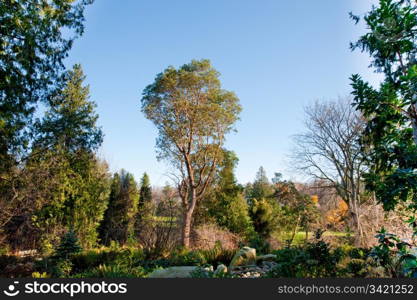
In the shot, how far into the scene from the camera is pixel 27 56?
18.0ft

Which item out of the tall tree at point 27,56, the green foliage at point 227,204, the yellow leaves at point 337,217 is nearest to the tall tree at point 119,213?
the green foliage at point 227,204

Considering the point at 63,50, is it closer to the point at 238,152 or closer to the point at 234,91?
the point at 234,91

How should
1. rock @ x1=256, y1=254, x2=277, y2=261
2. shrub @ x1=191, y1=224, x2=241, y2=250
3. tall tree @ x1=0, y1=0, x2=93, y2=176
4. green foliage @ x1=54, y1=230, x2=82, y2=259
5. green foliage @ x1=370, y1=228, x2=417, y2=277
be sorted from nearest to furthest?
green foliage @ x1=370, y1=228, x2=417, y2=277 < tall tree @ x1=0, y1=0, x2=93, y2=176 < green foliage @ x1=54, y1=230, x2=82, y2=259 < rock @ x1=256, y1=254, x2=277, y2=261 < shrub @ x1=191, y1=224, x2=241, y2=250

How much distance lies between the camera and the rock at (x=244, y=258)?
593 cm

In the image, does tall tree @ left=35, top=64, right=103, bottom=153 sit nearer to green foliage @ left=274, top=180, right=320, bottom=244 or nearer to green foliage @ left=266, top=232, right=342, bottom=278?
green foliage @ left=266, top=232, right=342, bottom=278

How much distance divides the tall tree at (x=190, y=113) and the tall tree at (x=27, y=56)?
5604 millimetres

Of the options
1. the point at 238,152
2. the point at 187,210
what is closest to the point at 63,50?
the point at 187,210

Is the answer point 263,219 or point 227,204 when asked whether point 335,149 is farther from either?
point 227,204

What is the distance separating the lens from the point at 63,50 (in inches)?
247

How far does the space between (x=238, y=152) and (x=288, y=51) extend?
7952 mm

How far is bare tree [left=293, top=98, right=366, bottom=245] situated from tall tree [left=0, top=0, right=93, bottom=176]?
956cm

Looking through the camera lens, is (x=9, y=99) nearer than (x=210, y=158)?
Yes

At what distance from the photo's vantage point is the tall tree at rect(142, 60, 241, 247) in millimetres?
11742

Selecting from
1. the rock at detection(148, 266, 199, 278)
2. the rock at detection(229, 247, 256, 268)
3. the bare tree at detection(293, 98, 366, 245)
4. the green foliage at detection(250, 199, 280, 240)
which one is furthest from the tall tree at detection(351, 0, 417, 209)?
the green foliage at detection(250, 199, 280, 240)
